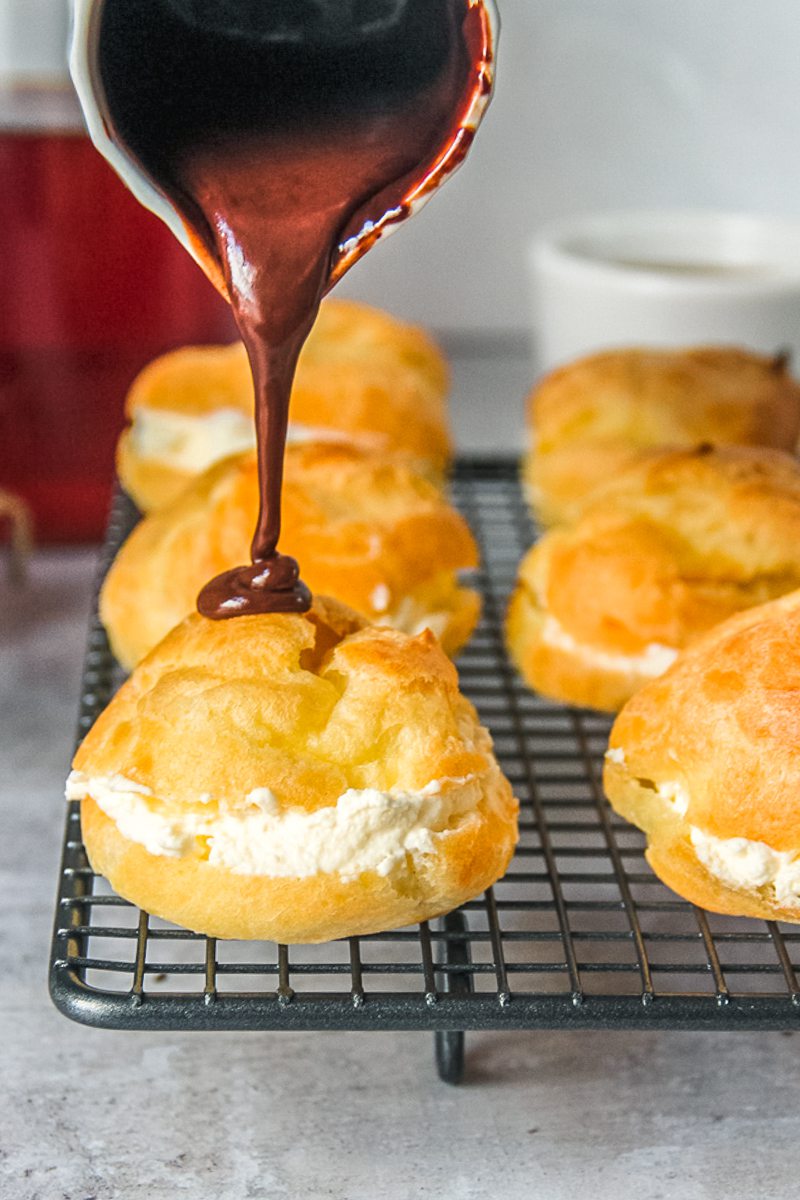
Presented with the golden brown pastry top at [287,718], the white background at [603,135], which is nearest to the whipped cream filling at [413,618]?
the golden brown pastry top at [287,718]

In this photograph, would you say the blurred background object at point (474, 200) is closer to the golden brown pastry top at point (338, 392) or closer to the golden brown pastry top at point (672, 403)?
the golden brown pastry top at point (338, 392)

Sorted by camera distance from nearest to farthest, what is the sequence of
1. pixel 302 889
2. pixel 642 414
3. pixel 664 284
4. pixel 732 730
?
1. pixel 302 889
2. pixel 732 730
3. pixel 642 414
4. pixel 664 284

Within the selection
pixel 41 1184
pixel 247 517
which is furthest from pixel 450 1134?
pixel 247 517

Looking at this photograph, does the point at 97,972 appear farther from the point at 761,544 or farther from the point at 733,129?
the point at 733,129

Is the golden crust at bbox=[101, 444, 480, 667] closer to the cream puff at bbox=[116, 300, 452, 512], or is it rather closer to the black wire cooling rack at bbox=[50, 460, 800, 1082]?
the black wire cooling rack at bbox=[50, 460, 800, 1082]

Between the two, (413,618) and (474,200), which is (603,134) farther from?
(413,618)

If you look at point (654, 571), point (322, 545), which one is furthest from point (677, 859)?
point (322, 545)
